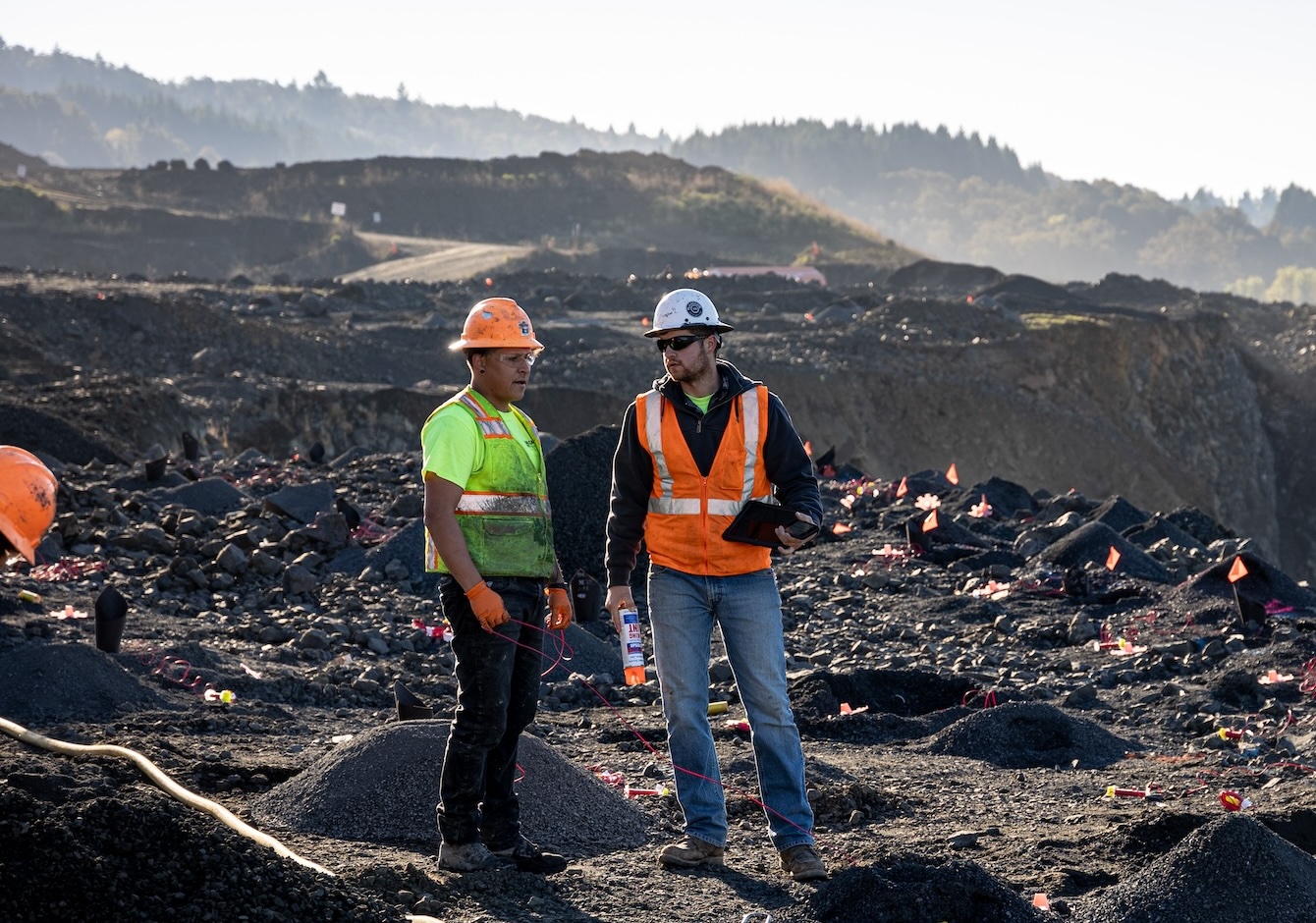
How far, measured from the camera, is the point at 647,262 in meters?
41.8

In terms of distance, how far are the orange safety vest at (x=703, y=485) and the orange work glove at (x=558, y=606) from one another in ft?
1.14

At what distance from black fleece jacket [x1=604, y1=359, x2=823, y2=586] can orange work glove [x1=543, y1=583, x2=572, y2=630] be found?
165 millimetres

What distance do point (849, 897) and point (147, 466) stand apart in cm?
1054

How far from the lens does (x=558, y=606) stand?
4.84 m

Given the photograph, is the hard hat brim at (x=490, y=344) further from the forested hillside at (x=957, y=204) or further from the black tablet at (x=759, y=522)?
the forested hillside at (x=957, y=204)

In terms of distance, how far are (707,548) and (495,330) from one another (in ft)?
3.23

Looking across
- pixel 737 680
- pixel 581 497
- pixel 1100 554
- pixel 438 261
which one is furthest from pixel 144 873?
pixel 438 261

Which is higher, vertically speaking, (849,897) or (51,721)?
(849,897)

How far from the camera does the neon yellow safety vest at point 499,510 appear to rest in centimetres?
470

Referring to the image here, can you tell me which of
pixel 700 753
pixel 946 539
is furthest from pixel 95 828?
pixel 946 539

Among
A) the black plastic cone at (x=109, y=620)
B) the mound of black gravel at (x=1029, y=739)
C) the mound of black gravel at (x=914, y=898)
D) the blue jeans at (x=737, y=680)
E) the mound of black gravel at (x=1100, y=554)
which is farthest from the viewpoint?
the mound of black gravel at (x=1100, y=554)

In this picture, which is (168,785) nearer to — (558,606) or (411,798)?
(411,798)

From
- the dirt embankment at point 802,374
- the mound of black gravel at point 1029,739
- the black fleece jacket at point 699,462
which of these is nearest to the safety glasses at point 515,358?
the black fleece jacket at point 699,462

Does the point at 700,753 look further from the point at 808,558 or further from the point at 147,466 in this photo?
the point at 147,466
